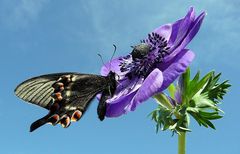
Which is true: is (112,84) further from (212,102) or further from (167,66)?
(212,102)

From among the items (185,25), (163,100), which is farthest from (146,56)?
(163,100)

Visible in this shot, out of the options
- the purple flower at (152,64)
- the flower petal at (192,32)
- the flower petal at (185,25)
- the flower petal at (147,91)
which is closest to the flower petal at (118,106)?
the purple flower at (152,64)

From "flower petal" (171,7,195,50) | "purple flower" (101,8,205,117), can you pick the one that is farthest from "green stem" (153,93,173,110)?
"flower petal" (171,7,195,50)

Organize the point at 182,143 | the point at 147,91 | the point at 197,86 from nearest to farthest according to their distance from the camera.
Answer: the point at 182,143
the point at 147,91
the point at 197,86

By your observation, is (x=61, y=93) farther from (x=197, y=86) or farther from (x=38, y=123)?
(x=197, y=86)

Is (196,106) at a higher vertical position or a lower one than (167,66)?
lower

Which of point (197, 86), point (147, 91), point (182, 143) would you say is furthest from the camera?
point (197, 86)

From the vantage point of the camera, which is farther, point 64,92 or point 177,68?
point 64,92

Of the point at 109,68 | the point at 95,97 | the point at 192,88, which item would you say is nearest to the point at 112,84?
the point at 95,97
